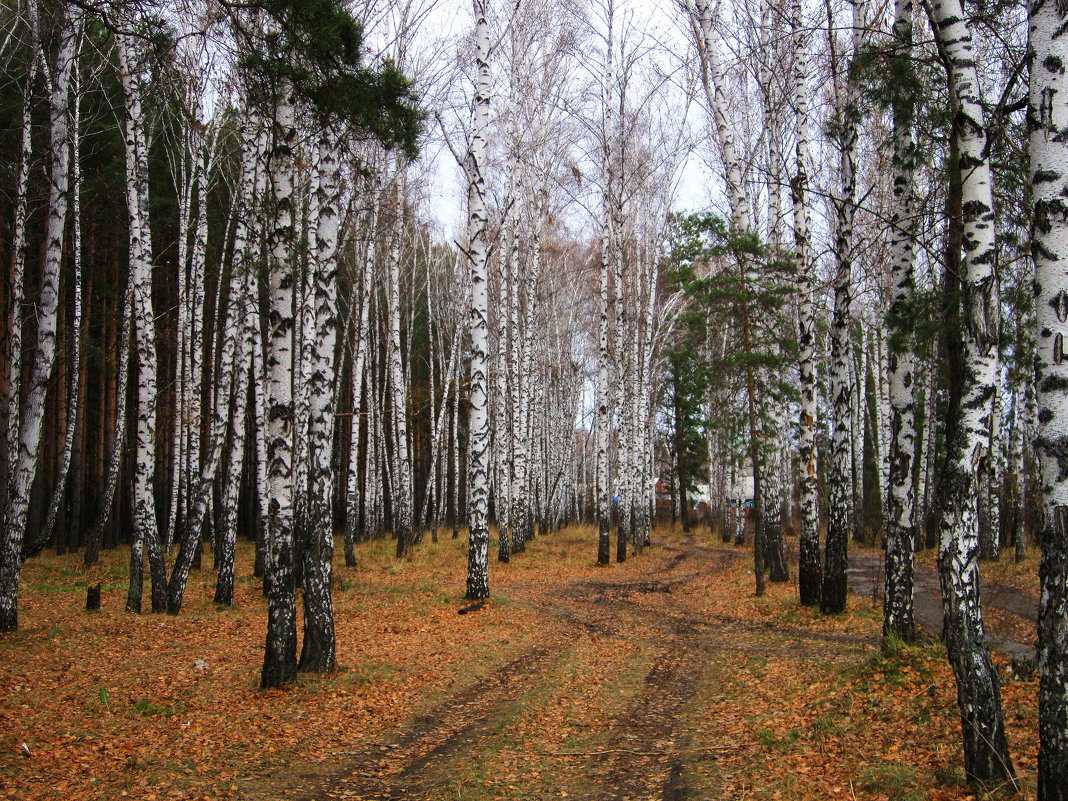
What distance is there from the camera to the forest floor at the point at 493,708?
5551 millimetres

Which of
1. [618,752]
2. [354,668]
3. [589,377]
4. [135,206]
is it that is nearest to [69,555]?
[135,206]

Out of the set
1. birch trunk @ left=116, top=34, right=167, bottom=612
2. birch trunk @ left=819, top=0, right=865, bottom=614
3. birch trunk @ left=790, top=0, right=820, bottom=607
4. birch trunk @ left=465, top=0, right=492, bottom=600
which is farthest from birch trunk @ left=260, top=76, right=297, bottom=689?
birch trunk @ left=790, top=0, right=820, bottom=607

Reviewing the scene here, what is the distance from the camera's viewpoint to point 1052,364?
3926 mm

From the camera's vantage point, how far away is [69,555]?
20531mm

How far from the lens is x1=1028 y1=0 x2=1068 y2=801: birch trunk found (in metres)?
3.84

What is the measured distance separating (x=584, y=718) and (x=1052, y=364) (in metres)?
5.50

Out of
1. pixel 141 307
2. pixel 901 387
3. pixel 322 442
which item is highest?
pixel 141 307

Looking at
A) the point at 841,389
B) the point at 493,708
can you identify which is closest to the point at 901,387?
the point at 841,389

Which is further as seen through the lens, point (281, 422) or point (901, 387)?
point (901, 387)

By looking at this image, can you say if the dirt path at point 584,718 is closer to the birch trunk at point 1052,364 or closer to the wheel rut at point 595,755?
the wheel rut at point 595,755

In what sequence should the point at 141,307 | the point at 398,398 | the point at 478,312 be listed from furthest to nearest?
the point at 398,398
the point at 478,312
the point at 141,307

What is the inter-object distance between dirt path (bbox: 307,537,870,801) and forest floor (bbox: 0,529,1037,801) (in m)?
→ 0.03

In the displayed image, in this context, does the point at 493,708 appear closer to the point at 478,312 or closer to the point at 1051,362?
the point at 1051,362

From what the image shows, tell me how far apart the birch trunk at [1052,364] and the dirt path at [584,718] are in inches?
101
